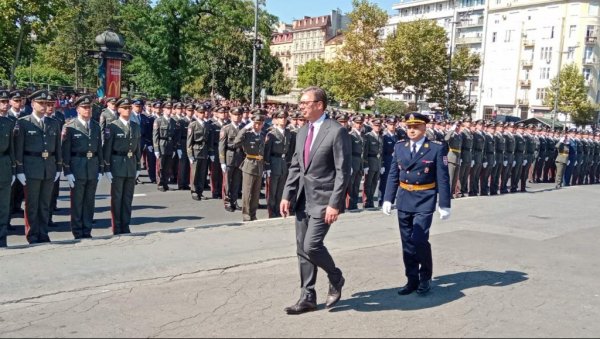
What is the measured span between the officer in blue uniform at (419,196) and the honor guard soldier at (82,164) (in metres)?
4.41

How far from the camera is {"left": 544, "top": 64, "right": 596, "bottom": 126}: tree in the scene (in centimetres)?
5834

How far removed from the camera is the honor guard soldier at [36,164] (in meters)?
7.70

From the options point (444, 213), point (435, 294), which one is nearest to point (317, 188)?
point (444, 213)

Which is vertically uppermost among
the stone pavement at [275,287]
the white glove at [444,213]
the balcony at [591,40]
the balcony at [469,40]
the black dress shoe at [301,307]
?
the balcony at [469,40]

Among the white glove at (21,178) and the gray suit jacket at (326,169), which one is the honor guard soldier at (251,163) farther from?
the gray suit jacket at (326,169)

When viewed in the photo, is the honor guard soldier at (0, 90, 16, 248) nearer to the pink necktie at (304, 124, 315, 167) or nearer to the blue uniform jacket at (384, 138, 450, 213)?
the pink necktie at (304, 124, 315, 167)

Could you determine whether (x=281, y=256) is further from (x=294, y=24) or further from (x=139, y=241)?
(x=294, y=24)

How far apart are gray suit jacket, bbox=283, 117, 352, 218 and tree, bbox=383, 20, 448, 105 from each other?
1621 inches

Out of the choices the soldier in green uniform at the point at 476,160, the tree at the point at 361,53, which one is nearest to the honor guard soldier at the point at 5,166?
the soldier in green uniform at the point at 476,160

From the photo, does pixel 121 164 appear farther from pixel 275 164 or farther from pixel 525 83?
pixel 525 83

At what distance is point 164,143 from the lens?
44.8 feet

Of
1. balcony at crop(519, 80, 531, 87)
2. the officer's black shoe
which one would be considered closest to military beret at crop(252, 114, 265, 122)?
the officer's black shoe

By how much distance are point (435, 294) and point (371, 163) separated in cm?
651

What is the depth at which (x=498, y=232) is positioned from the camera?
10117 millimetres
